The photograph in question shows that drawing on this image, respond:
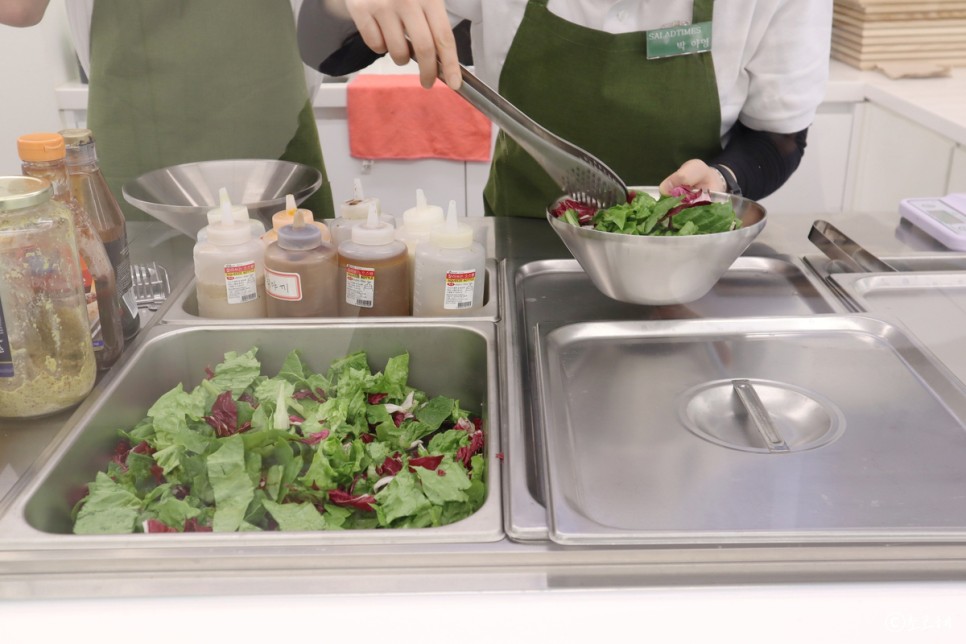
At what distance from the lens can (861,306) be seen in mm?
1038

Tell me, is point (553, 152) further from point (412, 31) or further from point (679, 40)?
point (679, 40)

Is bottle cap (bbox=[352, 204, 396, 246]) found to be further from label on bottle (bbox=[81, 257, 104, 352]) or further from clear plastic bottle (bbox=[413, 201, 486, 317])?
label on bottle (bbox=[81, 257, 104, 352])

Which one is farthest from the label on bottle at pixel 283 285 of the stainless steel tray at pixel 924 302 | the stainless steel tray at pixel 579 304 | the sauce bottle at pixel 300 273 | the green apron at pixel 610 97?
the stainless steel tray at pixel 924 302

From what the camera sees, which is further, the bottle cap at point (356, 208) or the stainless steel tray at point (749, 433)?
the bottle cap at point (356, 208)

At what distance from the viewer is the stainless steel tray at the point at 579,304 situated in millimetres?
819

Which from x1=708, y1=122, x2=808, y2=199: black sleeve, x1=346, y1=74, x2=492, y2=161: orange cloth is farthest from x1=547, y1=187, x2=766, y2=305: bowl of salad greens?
x1=346, y1=74, x2=492, y2=161: orange cloth

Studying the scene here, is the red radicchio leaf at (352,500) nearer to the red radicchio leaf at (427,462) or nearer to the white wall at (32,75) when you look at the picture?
the red radicchio leaf at (427,462)

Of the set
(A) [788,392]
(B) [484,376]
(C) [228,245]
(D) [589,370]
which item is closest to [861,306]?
(A) [788,392]

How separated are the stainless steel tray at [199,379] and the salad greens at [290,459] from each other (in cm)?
3

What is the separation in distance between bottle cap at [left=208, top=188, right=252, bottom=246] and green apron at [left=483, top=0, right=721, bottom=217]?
0.58 meters

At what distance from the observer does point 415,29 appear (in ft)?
3.12

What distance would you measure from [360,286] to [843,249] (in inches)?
26.8

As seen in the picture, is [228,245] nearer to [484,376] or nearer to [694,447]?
[484,376]

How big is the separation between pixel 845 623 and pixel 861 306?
0.54 metres
